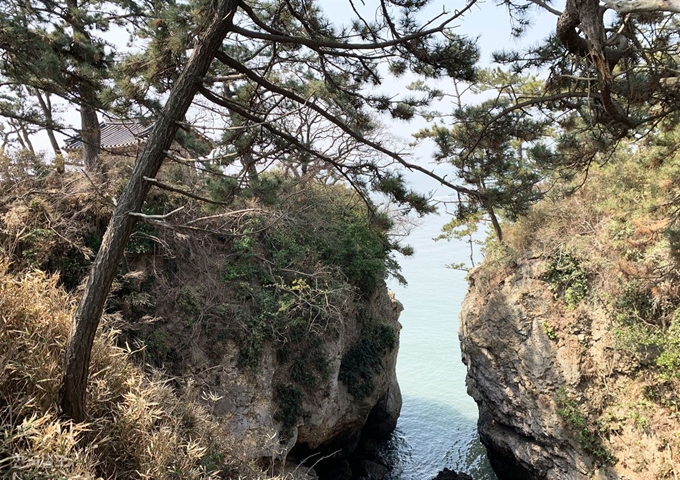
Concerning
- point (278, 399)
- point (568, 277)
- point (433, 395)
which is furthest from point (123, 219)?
point (433, 395)

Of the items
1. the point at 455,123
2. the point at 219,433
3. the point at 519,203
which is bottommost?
the point at 219,433

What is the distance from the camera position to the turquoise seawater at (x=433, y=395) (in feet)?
31.3

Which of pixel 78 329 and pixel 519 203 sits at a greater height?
pixel 519 203

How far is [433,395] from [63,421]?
11895 mm

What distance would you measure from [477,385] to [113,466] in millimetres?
7255

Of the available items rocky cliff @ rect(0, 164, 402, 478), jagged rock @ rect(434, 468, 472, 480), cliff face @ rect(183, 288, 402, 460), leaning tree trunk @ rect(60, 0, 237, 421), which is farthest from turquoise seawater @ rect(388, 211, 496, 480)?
leaning tree trunk @ rect(60, 0, 237, 421)

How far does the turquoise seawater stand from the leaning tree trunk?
2.91 metres

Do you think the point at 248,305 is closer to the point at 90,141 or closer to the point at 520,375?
the point at 90,141

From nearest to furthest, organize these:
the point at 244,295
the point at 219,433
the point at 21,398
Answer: the point at 21,398 < the point at 219,433 < the point at 244,295

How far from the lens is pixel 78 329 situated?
278 centimetres

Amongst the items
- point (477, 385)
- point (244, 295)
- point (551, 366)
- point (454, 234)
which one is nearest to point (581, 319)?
point (551, 366)

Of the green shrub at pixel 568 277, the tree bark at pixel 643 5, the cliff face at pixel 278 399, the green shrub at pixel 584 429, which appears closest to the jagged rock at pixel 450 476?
the cliff face at pixel 278 399

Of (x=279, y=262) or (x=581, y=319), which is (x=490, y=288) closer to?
(x=581, y=319)

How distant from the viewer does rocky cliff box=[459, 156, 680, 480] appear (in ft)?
19.7
